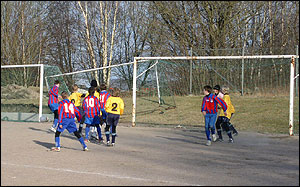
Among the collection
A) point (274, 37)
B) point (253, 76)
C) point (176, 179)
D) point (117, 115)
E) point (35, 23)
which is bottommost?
point (176, 179)

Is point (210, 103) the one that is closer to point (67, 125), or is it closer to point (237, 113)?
point (67, 125)

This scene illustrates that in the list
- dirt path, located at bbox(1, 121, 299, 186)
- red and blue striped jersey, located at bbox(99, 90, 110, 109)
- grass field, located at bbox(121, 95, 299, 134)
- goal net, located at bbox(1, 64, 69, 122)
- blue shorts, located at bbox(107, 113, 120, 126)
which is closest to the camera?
dirt path, located at bbox(1, 121, 299, 186)

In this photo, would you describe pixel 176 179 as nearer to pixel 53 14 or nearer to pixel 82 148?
pixel 82 148

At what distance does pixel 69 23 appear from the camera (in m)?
37.2

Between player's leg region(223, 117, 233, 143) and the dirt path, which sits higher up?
player's leg region(223, 117, 233, 143)

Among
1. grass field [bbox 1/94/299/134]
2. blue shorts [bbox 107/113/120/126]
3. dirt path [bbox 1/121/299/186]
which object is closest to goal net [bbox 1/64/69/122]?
grass field [bbox 1/94/299/134]

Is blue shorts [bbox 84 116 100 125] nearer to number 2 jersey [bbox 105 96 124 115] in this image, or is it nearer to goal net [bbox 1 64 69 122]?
number 2 jersey [bbox 105 96 124 115]

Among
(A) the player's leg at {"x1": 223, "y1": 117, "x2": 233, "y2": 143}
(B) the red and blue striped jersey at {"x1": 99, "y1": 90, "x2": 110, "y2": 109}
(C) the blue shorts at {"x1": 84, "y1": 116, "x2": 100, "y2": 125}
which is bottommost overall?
(A) the player's leg at {"x1": 223, "y1": 117, "x2": 233, "y2": 143}

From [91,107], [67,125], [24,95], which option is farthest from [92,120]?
[24,95]

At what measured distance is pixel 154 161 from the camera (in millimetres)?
9492

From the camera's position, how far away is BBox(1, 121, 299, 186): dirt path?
757 centimetres

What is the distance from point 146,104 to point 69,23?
18876 millimetres

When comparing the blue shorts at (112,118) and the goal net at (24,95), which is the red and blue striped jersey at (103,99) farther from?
the goal net at (24,95)

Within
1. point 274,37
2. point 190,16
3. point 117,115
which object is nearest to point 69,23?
point 190,16
